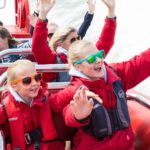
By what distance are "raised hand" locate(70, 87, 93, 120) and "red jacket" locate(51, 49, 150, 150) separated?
0.25 feet

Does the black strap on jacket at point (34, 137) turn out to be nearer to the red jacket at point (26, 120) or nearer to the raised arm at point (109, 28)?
the red jacket at point (26, 120)

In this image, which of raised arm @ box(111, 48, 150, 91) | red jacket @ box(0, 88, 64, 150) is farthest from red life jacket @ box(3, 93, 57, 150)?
raised arm @ box(111, 48, 150, 91)

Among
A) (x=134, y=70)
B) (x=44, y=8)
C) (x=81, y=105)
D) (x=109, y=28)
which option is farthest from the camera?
(x=109, y=28)

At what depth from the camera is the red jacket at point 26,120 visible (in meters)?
1.85

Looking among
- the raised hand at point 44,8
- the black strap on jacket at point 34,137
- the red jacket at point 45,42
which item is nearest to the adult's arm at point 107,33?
the red jacket at point 45,42

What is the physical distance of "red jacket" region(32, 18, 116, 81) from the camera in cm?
217

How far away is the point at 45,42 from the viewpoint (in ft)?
7.29

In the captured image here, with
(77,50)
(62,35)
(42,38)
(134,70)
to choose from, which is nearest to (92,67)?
(77,50)

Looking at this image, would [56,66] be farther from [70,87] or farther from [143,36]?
[143,36]

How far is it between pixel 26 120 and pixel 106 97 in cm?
32

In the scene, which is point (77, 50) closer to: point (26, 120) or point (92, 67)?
point (92, 67)

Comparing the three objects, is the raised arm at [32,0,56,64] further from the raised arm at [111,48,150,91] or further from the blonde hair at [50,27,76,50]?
the raised arm at [111,48,150,91]

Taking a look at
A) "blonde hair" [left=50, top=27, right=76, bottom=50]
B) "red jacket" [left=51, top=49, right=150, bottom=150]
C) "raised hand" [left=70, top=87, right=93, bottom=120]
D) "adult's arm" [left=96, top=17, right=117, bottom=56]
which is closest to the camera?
"raised hand" [left=70, top=87, right=93, bottom=120]

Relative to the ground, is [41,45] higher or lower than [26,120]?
higher
